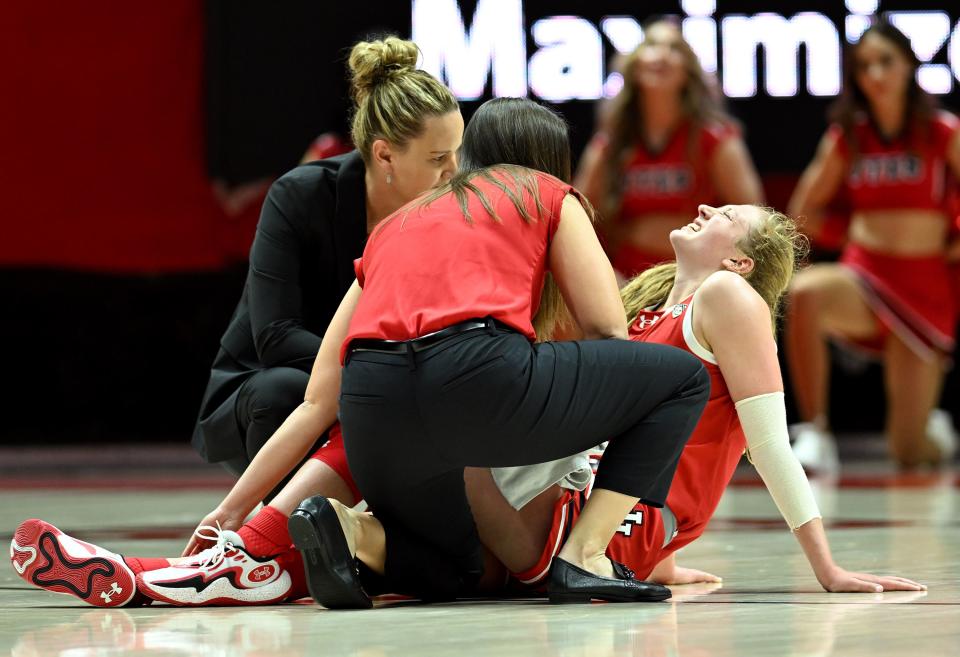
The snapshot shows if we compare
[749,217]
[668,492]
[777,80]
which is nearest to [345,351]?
[668,492]

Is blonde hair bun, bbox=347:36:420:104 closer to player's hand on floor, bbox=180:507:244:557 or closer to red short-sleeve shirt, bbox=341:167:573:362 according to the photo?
red short-sleeve shirt, bbox=341:167:573:362

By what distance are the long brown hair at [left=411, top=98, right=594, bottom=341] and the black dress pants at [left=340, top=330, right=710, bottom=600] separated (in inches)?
9.7

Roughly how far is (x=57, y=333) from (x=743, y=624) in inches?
222

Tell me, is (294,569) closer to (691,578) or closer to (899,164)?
(691,578)

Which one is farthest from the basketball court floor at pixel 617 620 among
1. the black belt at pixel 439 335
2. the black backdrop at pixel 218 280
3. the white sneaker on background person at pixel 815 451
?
the black backdrop at pixel 218 280

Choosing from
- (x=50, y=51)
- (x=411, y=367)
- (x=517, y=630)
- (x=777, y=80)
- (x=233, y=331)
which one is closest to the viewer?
(x=517, y=630)

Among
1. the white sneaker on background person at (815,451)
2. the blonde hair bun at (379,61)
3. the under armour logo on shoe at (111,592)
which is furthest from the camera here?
the white sneaker on background person at (815,451)

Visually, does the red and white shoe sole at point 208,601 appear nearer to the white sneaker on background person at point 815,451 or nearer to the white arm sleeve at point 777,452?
the white arm sleeve at point 777,452

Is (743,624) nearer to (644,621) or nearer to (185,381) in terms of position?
(644,621)

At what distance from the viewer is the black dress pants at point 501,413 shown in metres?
2.08

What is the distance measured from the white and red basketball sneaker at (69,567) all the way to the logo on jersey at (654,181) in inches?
161

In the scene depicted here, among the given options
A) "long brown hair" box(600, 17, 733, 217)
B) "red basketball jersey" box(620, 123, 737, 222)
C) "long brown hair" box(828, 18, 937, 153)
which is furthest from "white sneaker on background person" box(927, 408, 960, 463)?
"long brown hair" box(600, 17, 733, 217)

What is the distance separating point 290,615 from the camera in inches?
83.0

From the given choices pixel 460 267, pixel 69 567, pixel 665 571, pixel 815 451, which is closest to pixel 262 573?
pixel 69 567
